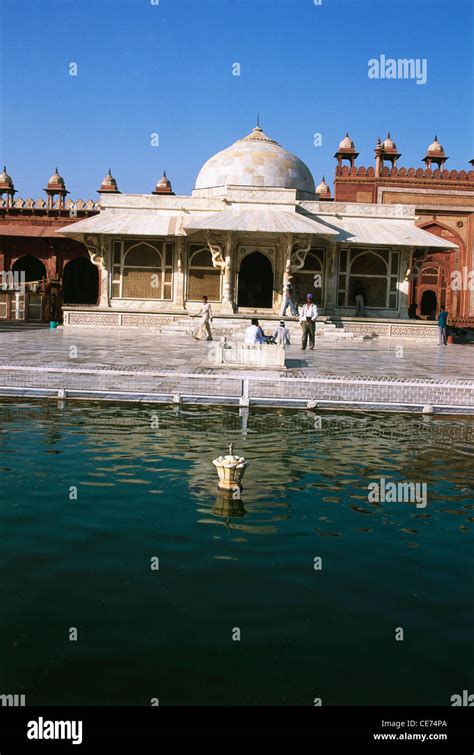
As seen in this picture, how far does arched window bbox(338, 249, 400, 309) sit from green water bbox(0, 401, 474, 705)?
1682cm

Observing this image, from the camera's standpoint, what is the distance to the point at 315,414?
9.09m

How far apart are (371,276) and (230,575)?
67.4 ft

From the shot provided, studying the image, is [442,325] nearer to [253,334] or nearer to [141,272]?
[253,334]

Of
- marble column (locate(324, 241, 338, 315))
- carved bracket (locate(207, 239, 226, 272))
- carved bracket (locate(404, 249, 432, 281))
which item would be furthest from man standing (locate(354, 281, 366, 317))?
carved bracket (locate(207, 239, 226, 272))

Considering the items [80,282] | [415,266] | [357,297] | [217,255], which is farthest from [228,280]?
[80,282]

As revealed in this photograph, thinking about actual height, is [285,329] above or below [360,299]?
below

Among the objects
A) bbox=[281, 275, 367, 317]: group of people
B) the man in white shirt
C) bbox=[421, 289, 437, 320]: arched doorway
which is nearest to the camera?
the man in white shirt

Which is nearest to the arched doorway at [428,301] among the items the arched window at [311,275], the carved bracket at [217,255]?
the arched window at [311,275]

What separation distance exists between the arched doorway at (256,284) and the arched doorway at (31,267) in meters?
11.3

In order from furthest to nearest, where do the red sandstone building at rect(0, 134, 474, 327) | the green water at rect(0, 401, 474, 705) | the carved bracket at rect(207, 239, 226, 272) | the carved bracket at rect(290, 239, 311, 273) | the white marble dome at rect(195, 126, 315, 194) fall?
the red sandstone building at rect(0, 134, 474, 327) → the white marble dome at rect(195, 126, 315, 194) → the carved bracket at rect(207, 239, 226, 272) → the carved bracket at rect(290, 239, 311, 273) → the green water at rect(0, 401, 474, 705)

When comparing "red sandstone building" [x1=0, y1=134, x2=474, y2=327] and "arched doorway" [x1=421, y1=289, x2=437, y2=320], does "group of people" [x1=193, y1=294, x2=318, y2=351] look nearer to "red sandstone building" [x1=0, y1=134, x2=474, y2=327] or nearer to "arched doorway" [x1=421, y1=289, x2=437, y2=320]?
"red sandstone building" [x1=0, y1=134, x2=474, y2=327]

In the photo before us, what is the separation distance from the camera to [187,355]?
13539 mm

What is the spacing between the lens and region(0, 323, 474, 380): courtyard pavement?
11.6m

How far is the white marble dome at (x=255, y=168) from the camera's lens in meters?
25.1
